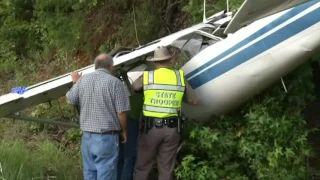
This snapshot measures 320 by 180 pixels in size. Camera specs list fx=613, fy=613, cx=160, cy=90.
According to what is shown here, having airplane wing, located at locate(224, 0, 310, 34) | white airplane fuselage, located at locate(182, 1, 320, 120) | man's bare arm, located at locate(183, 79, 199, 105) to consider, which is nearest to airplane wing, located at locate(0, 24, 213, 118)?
white airplane fuselage, located at locate(182, 1, 320, 120)

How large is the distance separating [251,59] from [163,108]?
103cm

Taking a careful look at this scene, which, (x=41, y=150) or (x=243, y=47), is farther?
(x=41, y=150)

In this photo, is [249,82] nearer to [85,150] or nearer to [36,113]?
[85,150]

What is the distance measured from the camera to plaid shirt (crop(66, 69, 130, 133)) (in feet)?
20.2

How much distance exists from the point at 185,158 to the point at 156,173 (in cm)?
55

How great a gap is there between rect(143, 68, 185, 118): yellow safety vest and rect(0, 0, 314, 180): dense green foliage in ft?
1.46

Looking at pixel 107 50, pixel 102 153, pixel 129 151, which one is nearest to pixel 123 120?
pixel 102 153

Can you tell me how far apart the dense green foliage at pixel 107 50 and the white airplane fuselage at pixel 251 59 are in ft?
0.74

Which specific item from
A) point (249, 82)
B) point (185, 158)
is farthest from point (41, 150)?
point (249, 82)

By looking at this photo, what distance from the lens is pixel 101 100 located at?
20.2 ft

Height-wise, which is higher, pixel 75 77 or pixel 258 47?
pixel 258 47

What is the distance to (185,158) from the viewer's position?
256 inches

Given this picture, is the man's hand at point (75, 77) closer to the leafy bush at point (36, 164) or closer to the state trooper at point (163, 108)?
the state trooper at point (163, 108)

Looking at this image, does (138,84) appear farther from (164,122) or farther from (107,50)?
(107,50)
